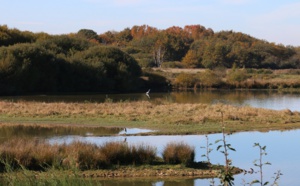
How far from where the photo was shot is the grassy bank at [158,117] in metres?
30.8

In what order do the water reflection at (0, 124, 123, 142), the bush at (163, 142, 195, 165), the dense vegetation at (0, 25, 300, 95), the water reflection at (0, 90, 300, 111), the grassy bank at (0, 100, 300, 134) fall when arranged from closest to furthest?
1. the bush at (163, 142, 195, 165)
2. the water reflection at (0, 124, 123, 142)
3. the grassy bank at (0, 100, 300, 134)
4. the water reflection at (0, 90, 300, 111)
5. the dense vegetation at (0, 25, 300, 95)

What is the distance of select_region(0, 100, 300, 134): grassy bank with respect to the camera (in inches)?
1214

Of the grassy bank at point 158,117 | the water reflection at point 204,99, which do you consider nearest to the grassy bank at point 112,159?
the grassy bank at point 158,117

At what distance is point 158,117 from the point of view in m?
34.3

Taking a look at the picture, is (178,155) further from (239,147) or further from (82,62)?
(82,62)

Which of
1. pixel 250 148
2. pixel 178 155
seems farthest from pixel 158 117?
pixel 178 155

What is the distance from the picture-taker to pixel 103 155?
17.7 meters

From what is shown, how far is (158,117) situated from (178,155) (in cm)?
1597

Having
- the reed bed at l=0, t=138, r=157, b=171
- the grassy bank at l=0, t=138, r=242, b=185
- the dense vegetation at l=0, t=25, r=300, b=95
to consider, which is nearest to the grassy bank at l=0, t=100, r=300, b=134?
the grassy bank at l=0, t=138, r=242, b=185

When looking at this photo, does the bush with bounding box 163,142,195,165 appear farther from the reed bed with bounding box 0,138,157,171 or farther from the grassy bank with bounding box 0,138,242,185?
the reed bed with bounding box 0,138,157,171

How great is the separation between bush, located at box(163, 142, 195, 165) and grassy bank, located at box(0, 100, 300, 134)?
9.64 meters

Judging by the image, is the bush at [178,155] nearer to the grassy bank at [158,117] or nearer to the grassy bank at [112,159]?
the grassy bank at [112,159]

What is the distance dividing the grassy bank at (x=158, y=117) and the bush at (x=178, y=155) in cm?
964

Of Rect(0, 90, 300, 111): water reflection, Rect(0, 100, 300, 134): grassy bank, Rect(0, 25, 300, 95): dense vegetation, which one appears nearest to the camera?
Rect(0, 100, 300, 134): grassy bank
